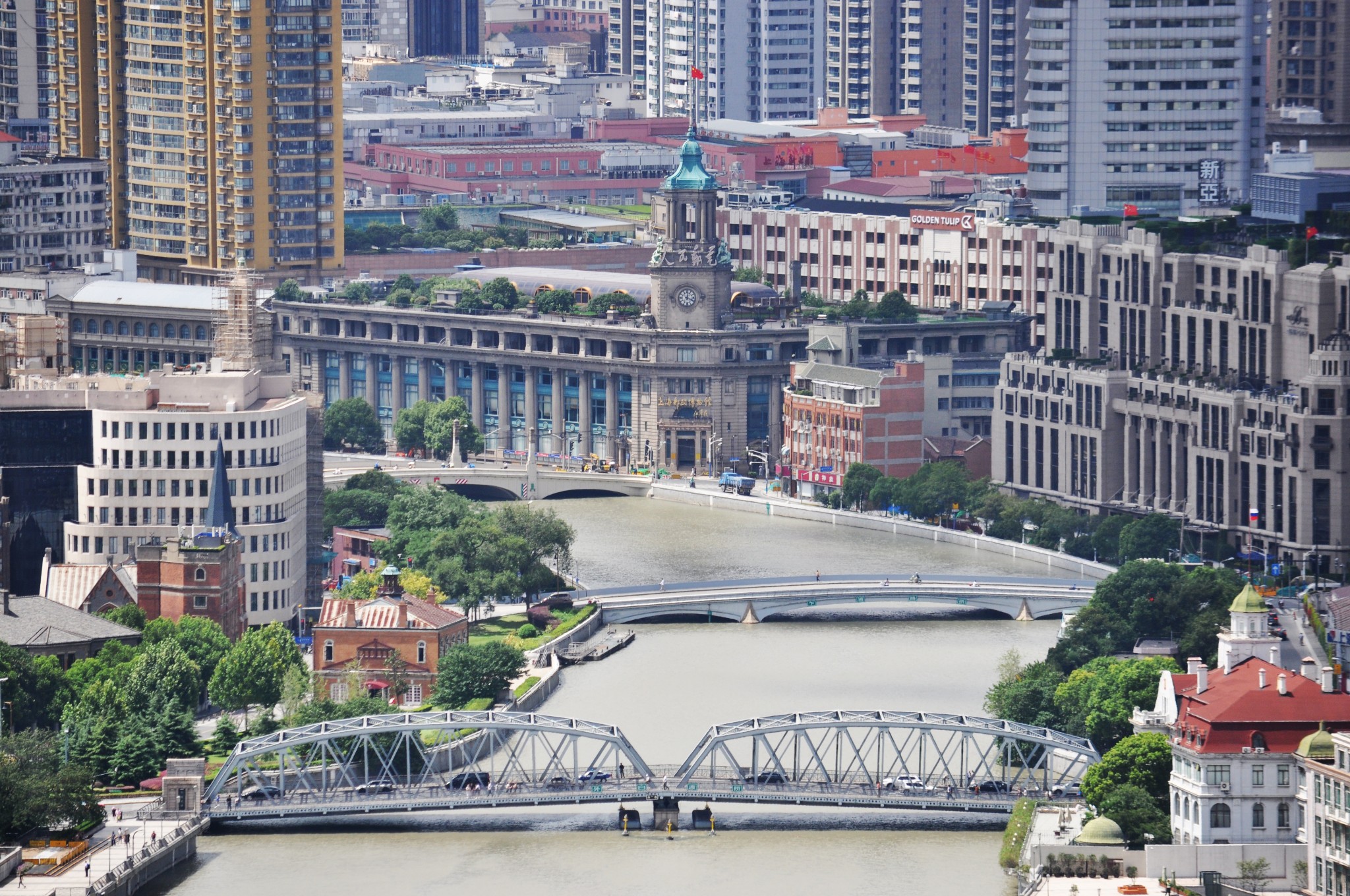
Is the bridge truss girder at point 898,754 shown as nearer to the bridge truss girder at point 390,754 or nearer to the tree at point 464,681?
the bridge truss girder at point 390,754

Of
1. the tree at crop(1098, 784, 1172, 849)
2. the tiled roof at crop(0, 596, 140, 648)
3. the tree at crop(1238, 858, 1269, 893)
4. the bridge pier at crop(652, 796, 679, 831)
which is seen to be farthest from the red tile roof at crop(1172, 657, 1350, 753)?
the tiled roof at crop(0, 596, 140, 648)

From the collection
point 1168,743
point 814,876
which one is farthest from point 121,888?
point 1168,743

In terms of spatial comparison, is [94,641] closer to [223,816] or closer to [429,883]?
[223,816]

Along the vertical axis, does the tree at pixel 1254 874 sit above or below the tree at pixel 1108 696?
below

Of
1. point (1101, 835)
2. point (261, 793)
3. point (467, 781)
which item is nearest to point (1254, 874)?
point (1101, 835)

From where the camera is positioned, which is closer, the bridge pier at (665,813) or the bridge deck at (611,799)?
the bridge deck at (611,799)

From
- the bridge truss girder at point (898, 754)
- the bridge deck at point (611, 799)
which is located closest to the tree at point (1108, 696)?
the bridge truss girder at point (898, 754)

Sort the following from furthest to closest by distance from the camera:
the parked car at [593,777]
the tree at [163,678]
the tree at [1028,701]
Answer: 1. the tree at [1028,701]
2. the tree at [163,678]
3. the parked car at [593,777]

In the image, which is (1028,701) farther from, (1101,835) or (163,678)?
(163,678)
